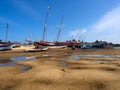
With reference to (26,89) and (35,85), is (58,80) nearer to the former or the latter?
(35,85)

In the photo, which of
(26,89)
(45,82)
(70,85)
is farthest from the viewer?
(45,82)

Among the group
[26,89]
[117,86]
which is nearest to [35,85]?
[26,89]

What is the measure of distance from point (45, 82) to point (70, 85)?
76.6 inches

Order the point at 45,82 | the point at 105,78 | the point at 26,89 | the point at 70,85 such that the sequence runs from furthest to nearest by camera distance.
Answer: the point at 105,78 → the point at 45,82 → the point at 70,85 → the point at 26,89

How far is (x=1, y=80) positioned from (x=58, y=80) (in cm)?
442

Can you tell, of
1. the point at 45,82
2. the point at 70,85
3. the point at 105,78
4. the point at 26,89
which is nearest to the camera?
the point at 26,89

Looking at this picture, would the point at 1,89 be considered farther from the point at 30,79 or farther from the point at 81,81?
the point at 81,81

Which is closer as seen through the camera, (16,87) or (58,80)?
(16,87)

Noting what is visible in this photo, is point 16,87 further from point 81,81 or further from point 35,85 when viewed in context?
point 81,81

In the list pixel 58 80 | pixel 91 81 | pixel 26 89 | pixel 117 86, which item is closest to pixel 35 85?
pixel 26 89

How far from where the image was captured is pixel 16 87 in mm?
10898

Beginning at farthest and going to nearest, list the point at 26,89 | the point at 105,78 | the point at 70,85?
the point at 105,78 → the point at 70,85 → the point at 26,89

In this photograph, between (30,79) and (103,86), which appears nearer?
(103,86)

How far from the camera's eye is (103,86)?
11.0 m
